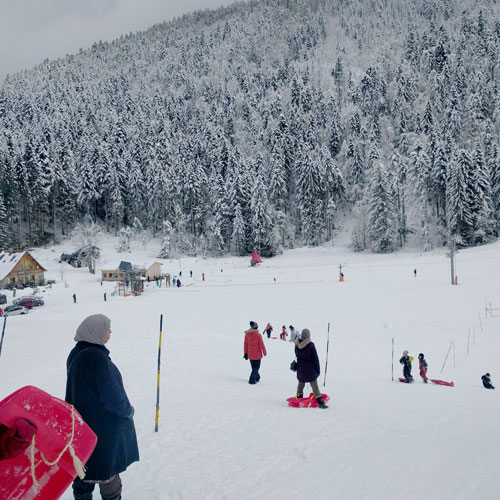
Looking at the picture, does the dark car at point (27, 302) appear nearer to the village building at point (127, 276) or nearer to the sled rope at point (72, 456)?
the village building at point (127, 276)

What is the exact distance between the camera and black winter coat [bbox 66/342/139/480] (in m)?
3.40

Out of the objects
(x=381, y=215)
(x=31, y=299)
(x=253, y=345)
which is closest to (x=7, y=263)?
(x=31, y=299)

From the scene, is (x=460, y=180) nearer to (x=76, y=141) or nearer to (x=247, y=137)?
(x=247, y=137)

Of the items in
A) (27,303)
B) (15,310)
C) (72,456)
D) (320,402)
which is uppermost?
(72,456)

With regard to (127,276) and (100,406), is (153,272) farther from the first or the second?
(100,406)

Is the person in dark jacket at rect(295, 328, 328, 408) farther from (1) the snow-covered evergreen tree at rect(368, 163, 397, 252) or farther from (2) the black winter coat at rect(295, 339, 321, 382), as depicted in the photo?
(1) the snow-covered evergreen tree at rect(368, 163, 397, 252)

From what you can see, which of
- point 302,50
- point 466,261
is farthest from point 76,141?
point 302,50

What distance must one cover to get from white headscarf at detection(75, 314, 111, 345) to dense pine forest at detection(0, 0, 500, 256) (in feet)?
209

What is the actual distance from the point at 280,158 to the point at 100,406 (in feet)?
284

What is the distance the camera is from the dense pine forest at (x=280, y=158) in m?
66.9

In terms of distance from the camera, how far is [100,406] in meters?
3.45

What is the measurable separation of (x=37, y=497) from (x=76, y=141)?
356ft

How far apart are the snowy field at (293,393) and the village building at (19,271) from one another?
64.7 feet

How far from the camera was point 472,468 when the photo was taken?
4.62m
